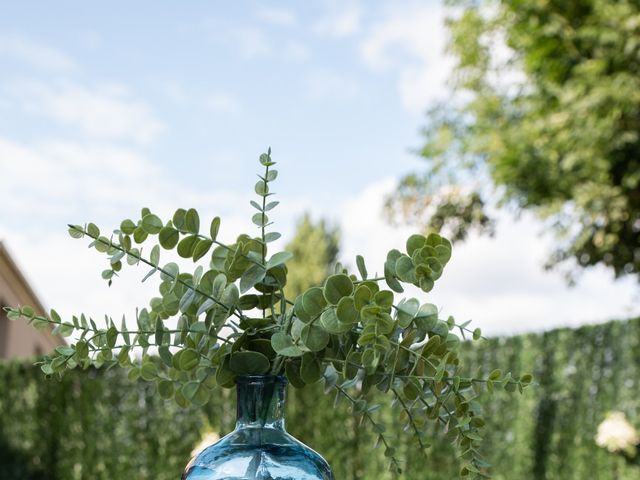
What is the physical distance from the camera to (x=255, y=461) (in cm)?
127

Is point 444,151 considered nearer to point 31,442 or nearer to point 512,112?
point 512,112

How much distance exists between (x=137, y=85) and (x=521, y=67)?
5890 mm

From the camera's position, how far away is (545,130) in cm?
988

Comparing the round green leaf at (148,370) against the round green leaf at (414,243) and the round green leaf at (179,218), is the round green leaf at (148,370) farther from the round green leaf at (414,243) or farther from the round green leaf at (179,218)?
the round green leaf at (414,243)

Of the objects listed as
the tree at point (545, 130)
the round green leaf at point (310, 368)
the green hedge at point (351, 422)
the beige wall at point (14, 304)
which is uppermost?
the tree at point (545, 130)

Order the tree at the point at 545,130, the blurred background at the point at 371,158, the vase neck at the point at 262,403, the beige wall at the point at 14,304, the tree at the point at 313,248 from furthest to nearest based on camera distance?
1. the tree at the point at 313,248
2. the beige wall at the point at 14,304
3. the tree at the point at 545,130
4. the blurred background at the point at 371,158
5. the vase neck at the point at 262,403

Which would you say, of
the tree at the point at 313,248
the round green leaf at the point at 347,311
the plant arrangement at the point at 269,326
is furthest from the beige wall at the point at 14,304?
the tree at the point at 313,248

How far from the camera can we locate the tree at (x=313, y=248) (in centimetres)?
3206

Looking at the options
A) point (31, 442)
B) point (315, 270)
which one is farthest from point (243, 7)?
point (315, 270)

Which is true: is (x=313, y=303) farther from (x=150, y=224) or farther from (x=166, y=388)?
(x=166, y=388)

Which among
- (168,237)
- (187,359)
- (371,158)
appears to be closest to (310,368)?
(187,359)

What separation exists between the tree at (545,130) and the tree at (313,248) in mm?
19632

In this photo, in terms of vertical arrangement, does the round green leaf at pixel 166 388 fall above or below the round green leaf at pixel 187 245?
below

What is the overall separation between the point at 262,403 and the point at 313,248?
31708mm
